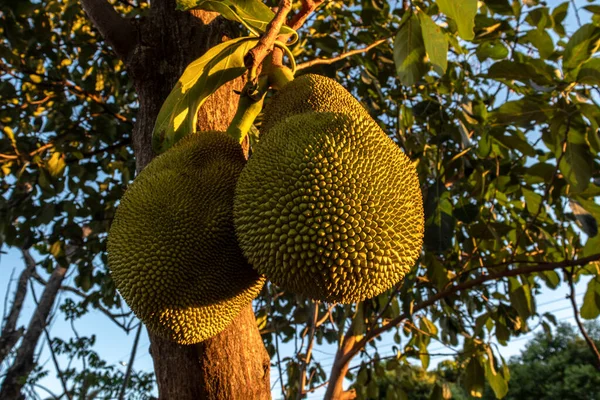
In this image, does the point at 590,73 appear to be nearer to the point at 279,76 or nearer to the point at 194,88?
the point at 279,76

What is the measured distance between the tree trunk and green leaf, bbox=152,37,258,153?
0.09 metres

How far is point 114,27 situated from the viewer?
1.20 meters

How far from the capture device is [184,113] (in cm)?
97

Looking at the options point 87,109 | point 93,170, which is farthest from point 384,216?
point 87,109

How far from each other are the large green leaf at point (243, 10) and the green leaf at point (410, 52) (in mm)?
321

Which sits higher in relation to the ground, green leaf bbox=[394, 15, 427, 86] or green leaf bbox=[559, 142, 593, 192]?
green leaf bbox=[394, 15, 427, 86]

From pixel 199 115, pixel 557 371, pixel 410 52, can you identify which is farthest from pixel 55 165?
pixel 557 371

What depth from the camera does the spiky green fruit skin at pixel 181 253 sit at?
0.78m

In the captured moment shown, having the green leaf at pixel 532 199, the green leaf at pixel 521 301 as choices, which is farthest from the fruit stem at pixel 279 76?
the green leaf at pixel 521 301

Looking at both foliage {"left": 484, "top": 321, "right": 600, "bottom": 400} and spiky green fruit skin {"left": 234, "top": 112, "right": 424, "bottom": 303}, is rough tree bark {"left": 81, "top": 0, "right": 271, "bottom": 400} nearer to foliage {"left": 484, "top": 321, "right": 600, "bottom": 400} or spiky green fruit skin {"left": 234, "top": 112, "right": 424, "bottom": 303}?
spiky green fruit skin {"left": 234, "top": 112, "right": 424, "bottom": 303}

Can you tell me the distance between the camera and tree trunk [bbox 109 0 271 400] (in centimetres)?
88

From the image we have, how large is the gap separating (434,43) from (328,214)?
0.60 metres

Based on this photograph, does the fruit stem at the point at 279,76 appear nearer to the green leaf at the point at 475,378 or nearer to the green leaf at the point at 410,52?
the green leaf at the point at 410,52

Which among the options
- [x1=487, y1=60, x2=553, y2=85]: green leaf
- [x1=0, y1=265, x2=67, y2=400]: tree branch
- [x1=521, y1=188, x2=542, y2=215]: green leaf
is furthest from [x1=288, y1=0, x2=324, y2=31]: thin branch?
[x1=0, y1=265, x2=67, y2=400]: tree branch
